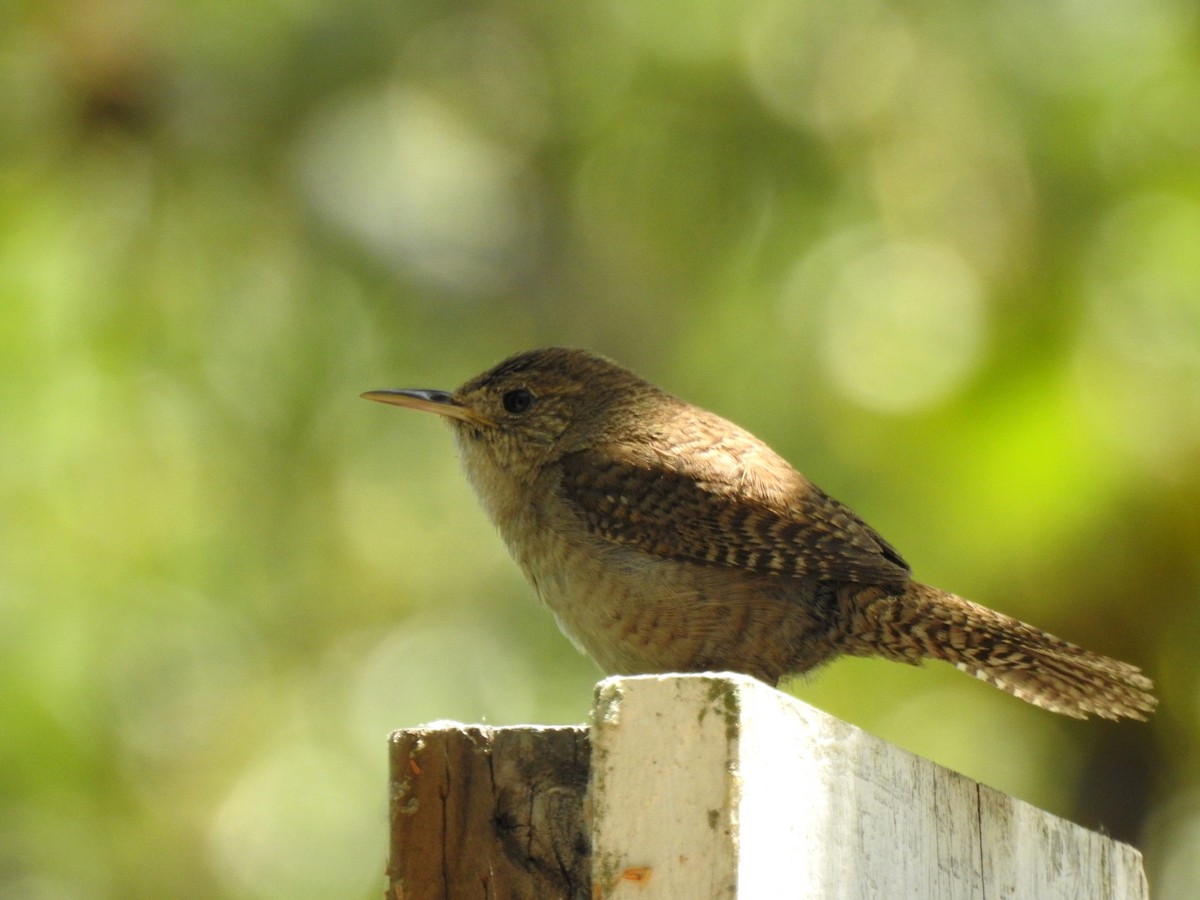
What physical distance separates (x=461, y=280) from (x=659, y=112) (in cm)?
118

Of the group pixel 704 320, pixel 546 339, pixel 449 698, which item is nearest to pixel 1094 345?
pixel 704 320

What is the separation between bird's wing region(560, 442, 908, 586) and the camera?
3.23 m

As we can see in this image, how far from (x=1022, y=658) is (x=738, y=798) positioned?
1303mm

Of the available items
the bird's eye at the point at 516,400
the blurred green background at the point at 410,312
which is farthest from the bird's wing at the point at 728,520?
the blurred green background at the point at 410,312

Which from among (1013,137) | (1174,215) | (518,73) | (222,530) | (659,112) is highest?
(518,73)

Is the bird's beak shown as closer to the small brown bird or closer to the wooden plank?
the small brown bird

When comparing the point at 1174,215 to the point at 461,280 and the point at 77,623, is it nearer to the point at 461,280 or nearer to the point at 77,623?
the point at 461,280

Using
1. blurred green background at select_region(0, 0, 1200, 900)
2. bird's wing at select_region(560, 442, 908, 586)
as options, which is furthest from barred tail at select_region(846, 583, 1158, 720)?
blurred green background at select_region(0, 0, 1200, 900)

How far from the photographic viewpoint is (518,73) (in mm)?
7391

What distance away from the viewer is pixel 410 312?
6.81 m

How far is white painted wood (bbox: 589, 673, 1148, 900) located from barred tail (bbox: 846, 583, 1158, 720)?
821 millimetres

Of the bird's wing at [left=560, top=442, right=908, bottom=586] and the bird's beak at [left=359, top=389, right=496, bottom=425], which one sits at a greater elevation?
the bird's beak at [left=359, top=389, right=496, bottom=425]

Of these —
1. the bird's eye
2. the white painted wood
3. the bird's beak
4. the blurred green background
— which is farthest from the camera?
the blurred green background

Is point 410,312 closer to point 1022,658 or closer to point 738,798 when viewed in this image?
point 1022,658
